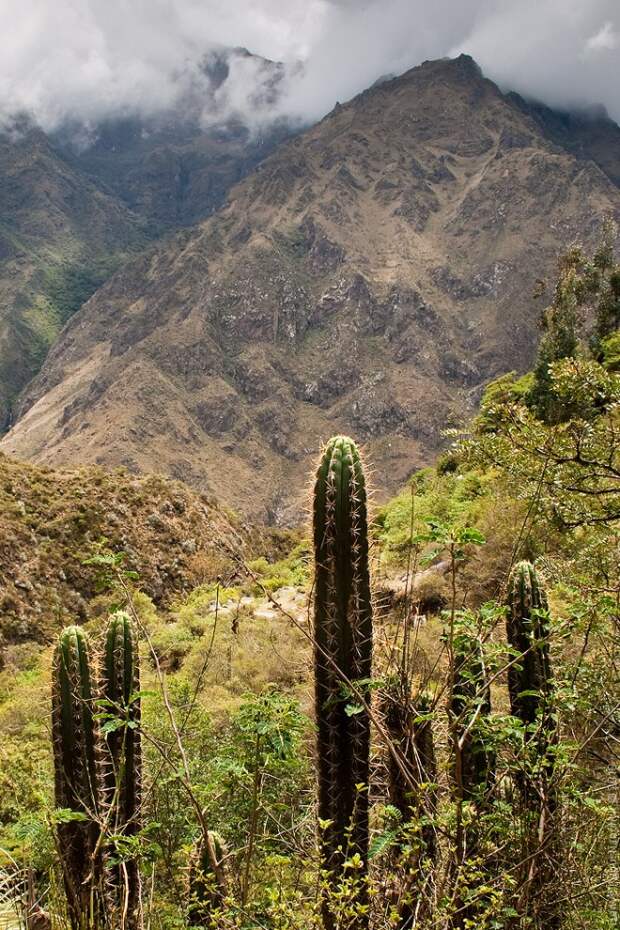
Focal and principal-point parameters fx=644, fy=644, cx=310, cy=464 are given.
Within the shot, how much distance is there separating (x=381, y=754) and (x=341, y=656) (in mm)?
841

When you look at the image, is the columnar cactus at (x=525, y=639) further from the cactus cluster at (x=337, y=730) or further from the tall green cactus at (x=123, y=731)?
the tall green cactus at (x=123, y=731)

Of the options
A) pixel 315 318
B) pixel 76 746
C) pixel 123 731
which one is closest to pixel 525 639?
pixel 123 731

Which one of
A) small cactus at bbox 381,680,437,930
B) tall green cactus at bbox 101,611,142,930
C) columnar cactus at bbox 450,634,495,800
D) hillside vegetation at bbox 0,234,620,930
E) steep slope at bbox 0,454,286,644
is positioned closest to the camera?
columnar cactus at bbox 450,634,495,800

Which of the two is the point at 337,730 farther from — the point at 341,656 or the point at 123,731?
the point at 123,731

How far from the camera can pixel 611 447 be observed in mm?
5043

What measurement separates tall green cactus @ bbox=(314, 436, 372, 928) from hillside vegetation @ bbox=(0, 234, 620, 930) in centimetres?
1

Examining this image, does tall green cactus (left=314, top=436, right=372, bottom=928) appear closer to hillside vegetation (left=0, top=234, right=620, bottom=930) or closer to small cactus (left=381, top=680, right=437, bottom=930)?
hillside vegetation (left=0, top=234, right=620, bottom=930)

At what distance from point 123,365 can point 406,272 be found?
69359 mm

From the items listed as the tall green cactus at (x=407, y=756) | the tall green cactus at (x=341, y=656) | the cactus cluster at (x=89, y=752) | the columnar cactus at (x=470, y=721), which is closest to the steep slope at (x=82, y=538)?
the cactus cluster at (x=89, y=752)

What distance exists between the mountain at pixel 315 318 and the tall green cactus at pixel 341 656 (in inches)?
3996

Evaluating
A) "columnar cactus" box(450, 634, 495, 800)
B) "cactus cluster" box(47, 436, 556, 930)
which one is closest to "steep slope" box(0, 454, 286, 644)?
"cactus cluster" box(47, 436, 556, 930)

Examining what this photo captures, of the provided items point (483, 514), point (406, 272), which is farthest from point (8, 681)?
point (406, 272)

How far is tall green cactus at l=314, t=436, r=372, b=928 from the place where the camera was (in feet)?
12.4

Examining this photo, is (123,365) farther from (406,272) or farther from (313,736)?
(313,736)
